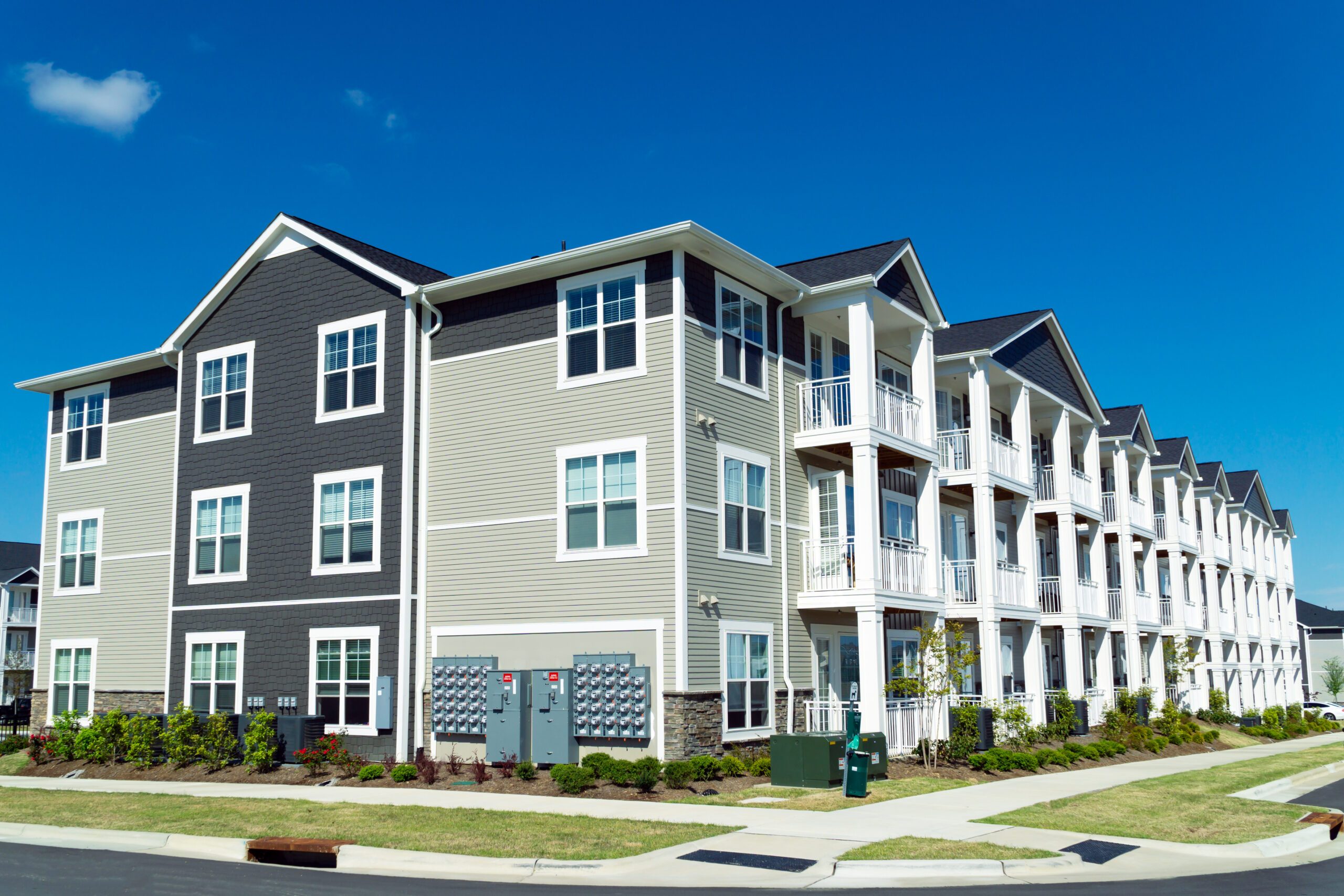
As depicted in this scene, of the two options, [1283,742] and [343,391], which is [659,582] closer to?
[343,391]

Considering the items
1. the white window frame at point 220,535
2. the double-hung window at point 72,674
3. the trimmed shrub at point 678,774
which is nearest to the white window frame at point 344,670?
the white window frame at point 220,535

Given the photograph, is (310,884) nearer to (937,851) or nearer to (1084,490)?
(937,851)

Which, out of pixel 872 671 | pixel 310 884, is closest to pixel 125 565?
pixel 872 671

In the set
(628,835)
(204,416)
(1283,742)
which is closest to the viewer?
(628,835)

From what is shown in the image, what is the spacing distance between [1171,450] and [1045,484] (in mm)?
15317

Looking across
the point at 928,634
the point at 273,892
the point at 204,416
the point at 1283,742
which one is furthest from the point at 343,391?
the point at 1283,742

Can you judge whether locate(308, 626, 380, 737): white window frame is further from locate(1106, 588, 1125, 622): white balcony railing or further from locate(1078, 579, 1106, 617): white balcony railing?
locate(1106, 588, 1125, 622): white balcony railing

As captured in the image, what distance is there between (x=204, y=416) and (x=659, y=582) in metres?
13.6

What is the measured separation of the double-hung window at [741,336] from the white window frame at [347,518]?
7.78 meters

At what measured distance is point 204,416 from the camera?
28.4 meters

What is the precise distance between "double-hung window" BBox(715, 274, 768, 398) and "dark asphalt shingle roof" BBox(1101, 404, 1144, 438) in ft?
69.3

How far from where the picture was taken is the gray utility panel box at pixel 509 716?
71.6 ft

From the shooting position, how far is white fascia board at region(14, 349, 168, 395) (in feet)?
98.8

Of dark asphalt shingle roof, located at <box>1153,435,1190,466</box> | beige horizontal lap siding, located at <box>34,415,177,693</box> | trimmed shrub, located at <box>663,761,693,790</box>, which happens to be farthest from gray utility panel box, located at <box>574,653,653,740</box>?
dark asphalt shingle roof, located at <box>1153,435,1190,466</box>
